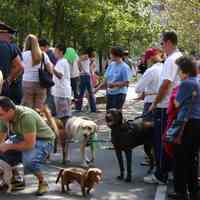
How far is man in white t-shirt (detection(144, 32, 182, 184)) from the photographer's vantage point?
23.2 feet

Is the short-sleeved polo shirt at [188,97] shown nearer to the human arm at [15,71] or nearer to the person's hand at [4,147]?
the person's hand at [4,147]

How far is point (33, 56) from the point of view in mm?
9008

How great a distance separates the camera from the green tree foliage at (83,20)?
2225 cm

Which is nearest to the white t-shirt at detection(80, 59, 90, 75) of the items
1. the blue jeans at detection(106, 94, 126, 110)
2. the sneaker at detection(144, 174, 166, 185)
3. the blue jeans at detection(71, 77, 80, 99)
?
the blue jeans at detection(71, 77, 80, 99)

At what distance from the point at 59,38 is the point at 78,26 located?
104 centimetres

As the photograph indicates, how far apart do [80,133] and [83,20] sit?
17.0m

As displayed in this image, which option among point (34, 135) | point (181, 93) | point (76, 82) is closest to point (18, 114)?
point (34, 135)

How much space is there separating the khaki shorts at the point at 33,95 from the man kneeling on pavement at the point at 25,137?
229 centimetres

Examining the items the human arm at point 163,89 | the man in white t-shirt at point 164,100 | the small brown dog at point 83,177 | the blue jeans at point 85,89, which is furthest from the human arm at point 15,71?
the blue jeans at point 85,89

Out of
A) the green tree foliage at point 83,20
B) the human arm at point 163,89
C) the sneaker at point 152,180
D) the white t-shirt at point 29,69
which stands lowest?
the sneaker at point 152,180

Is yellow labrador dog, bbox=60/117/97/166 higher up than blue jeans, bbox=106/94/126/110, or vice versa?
blue jeans, bbox=106/94/126/110

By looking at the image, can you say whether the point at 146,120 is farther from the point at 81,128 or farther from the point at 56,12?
the point at 56,12

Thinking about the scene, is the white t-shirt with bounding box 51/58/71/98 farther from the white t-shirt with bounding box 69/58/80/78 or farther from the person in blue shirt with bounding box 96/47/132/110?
the white t-shirt with bounding box 69/58/80/78

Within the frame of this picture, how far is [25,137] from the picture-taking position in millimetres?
6652
